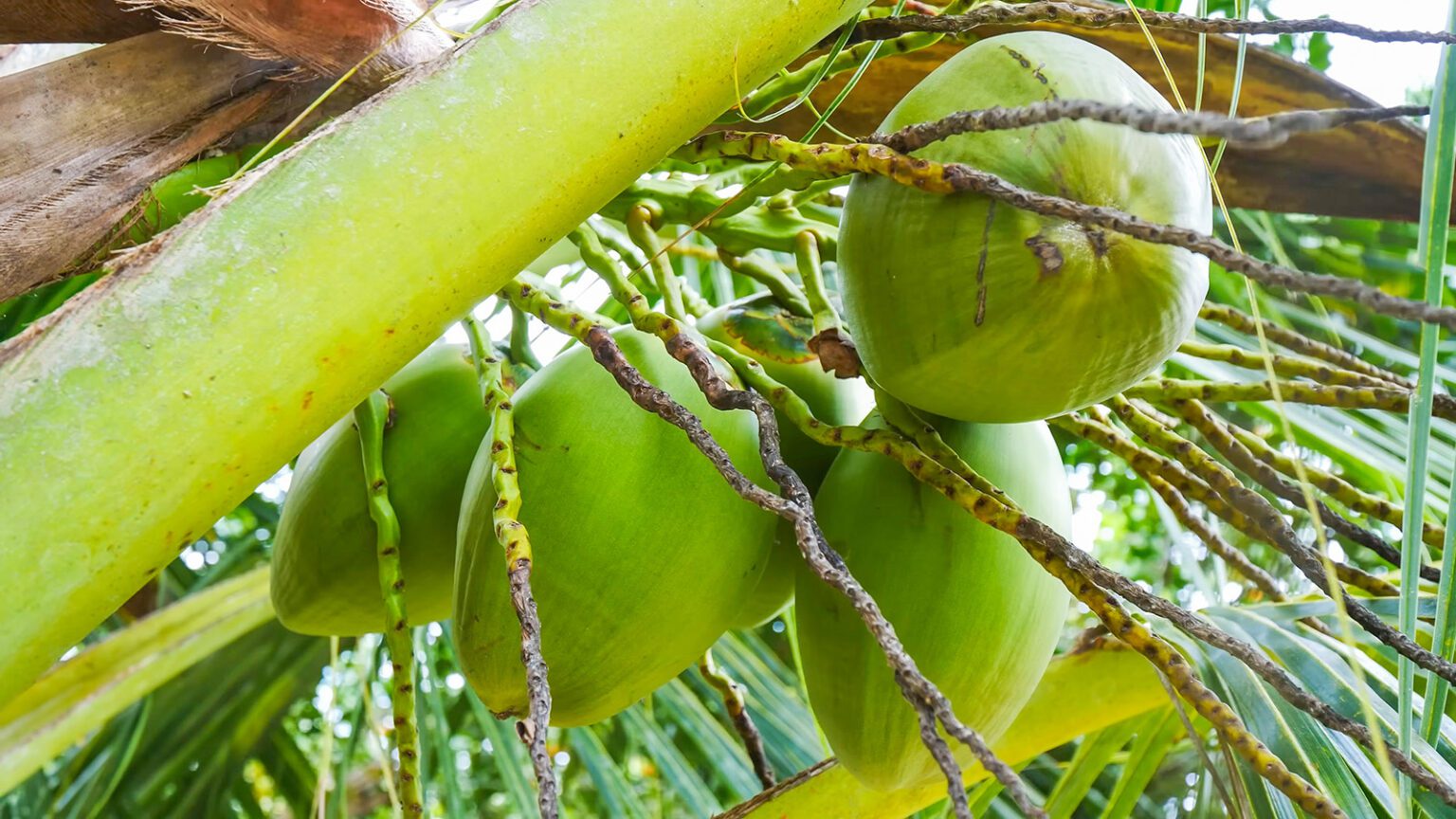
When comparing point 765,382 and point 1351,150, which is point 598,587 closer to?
point 765,382

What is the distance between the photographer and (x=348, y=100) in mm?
723

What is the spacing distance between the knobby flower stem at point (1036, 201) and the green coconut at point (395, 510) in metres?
0.33

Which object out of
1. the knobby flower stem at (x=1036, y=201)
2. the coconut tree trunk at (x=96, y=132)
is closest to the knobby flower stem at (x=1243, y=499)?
the knobby flower stem at (x=1036, y=201)

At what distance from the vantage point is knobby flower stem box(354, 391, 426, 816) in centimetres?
71

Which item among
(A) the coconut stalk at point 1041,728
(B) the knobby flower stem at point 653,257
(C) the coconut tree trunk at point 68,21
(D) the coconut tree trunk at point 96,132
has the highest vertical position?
(C) the coconut tree trunk at point 68,21

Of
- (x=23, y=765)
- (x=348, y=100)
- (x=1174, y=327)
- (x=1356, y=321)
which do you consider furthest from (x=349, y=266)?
(x=1356, y=321)

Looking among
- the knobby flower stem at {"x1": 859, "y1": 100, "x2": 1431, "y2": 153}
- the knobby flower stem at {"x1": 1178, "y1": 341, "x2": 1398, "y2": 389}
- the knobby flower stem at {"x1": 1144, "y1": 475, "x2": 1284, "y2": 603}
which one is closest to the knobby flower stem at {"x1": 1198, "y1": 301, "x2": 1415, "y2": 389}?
the knobby flower stem at {"x1": 1178, "y1": 341, "x2": 1398, "y2": 389}

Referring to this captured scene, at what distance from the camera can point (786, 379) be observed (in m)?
0.97

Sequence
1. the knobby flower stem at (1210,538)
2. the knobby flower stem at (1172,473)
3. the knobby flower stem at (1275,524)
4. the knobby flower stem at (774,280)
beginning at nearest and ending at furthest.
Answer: the knobby flower stem at (1275,524) → the knobby flower stem at (1172,473) → the knobby flower stem at (1210,538) → the knobby flower stem at (774,280)

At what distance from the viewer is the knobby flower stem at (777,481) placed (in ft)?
1.32

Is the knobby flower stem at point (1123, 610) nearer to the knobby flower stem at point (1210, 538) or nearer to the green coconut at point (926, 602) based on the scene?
the green coconut at point (926, 602)

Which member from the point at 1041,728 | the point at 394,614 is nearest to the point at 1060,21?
the point at 394,614

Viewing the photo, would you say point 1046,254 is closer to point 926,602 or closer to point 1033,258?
point 1033,258

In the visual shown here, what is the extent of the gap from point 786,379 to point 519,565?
0.44 meters
